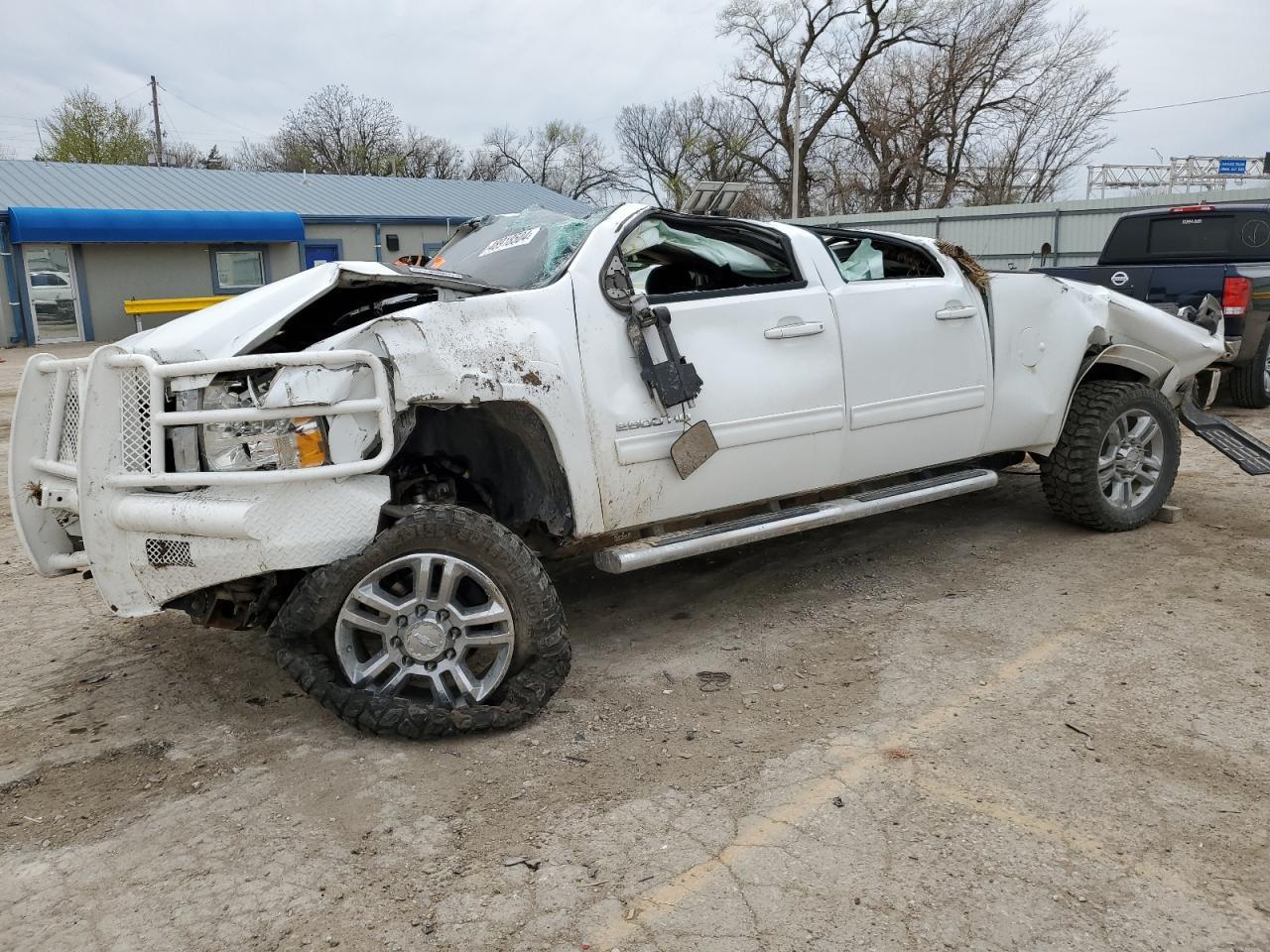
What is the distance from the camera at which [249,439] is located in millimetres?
3223

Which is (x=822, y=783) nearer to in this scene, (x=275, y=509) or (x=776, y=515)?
(x=776, y=515)

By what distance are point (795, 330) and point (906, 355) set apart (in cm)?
72

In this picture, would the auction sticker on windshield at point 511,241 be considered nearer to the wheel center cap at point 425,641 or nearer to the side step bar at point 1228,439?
the wheel center cap at point 425,641

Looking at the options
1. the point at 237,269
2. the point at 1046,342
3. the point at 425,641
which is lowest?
the point at 425,641

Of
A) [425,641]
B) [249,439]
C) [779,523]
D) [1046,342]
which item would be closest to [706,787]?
→ [425,641]

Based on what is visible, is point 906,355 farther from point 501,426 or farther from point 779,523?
point 501,426

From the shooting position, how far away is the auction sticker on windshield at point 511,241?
4223 mm

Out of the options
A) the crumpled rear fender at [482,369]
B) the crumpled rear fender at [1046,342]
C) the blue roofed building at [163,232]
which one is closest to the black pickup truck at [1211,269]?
the crumpled rear fender at [1046,342]

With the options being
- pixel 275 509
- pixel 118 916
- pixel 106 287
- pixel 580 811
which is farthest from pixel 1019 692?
pixel 106 287

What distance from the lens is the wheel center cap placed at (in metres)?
3.37

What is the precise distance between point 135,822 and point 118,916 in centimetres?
48

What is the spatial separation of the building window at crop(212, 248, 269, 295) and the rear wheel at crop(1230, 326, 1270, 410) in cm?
2235

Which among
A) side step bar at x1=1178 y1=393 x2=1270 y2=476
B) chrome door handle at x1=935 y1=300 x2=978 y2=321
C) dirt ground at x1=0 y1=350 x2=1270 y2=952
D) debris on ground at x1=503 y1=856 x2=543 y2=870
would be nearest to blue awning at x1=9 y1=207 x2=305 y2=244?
dirt ground at x1=0 y1=350 x2=1270 y2=952

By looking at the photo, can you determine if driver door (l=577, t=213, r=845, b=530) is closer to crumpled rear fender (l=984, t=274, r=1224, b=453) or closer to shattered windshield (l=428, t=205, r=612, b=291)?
shattered windshield (l=428, t=205, r=612, b=291)
